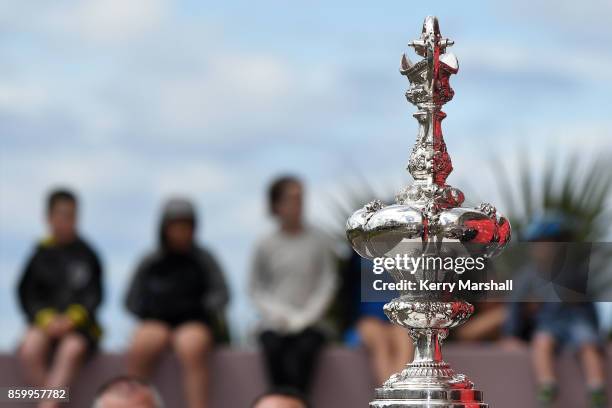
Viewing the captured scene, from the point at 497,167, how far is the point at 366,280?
8.89 meters

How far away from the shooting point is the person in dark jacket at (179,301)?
273 inches

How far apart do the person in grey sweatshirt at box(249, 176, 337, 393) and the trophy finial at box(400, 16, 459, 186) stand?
4.46m

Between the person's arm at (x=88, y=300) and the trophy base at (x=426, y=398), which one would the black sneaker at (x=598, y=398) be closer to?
the person's arm at (x=88, y=300)

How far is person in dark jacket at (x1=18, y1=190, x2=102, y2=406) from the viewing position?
698 centimetres

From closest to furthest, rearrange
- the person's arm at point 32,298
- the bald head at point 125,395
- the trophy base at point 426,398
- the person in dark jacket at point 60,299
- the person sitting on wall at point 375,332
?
the trophy base at point 426,398
the bald head at point 125,395
the person sitting on wall at point 375,332
the person in dark jacket at point 60,299
the person's arm at point 32,298

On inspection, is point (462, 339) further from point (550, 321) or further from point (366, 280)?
point (366, 280)

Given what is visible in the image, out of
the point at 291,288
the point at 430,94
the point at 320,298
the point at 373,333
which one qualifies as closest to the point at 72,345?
the point at 291,288

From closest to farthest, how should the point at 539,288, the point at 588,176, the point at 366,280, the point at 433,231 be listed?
1. the point at 433,231
2. the point at 366,280
3. the point at 539,288
4. the point at 588,176

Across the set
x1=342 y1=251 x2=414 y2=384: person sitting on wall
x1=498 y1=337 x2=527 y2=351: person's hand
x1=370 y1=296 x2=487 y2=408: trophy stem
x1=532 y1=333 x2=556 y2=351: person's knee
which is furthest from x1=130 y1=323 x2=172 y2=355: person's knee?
x1=370 y1=296 x2=487 y2=408: trophy stem

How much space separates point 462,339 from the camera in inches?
327

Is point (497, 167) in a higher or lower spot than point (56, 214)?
higher

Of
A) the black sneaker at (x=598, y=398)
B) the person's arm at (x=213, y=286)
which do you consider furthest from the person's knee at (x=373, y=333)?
the black sneaker at (x=598, y=398)

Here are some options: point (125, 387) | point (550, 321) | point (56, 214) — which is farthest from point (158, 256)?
point (125, 387)

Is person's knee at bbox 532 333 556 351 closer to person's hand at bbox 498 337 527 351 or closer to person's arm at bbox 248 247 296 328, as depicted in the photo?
person's hand at bbox 498 337 527 351
